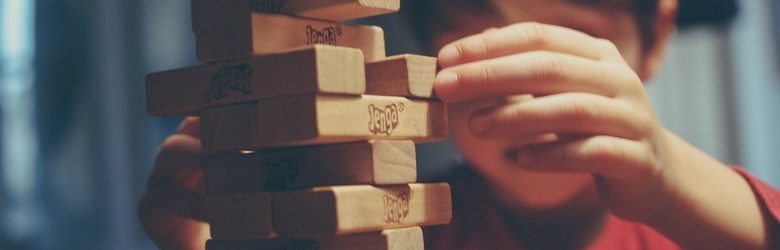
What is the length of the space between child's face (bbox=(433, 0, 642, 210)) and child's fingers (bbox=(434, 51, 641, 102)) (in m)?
0.33

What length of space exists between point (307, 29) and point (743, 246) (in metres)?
0.57

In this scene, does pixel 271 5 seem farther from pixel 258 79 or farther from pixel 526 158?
pixel 526 158

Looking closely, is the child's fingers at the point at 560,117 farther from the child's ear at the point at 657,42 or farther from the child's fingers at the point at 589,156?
the child's ear at the point at 657,42

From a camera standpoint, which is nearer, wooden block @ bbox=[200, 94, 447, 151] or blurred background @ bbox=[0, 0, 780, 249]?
wooden block @ bbox=[200, 94, 447, 151]

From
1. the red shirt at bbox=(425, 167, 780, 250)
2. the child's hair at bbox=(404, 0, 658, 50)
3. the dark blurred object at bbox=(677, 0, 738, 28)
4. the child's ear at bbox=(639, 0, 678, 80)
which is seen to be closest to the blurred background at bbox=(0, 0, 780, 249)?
the child's hair at bbox=(404, 0, 658, 50)

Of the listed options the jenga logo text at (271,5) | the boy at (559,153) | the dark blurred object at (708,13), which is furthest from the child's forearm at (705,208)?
the dark blurred object at (708,13)

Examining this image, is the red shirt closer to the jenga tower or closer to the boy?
the boy

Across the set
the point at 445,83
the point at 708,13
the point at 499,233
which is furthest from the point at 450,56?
the point at 708,13

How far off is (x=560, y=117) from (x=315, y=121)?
25 cm

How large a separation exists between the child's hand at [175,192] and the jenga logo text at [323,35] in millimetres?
238

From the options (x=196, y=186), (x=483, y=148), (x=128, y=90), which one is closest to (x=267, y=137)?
(x=196, y=186)

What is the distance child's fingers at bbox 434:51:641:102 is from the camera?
0.79 m

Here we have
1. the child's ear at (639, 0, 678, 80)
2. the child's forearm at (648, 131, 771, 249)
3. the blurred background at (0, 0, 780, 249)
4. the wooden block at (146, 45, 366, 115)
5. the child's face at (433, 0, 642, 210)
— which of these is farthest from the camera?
the blurred background at (0, 0, 780, 249)

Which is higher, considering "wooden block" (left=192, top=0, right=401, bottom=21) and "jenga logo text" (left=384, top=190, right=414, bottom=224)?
"wooden block" (left=192, top=0, right=401, bottom=21)
